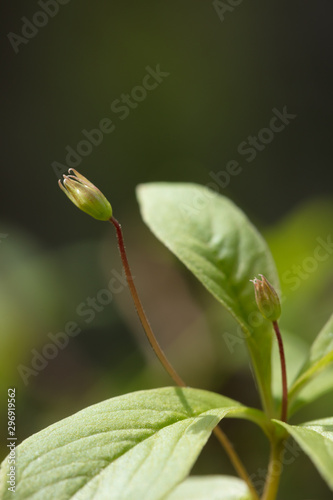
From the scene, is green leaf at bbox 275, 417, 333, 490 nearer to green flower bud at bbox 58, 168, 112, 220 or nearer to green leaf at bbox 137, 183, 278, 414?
green leaf at bbox 137, 183, 278, 414

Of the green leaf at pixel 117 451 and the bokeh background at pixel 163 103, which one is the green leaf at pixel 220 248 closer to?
the green leaf at pixel 117 451

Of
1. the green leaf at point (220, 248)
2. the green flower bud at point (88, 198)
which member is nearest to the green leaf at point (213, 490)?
the green leaf at point (220, 248)

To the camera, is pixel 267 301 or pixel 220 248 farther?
pixel 220 248

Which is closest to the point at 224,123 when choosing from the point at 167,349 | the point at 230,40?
the point at 230,40

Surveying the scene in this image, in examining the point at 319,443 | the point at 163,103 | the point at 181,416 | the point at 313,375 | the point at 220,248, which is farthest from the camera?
the point at 163,103

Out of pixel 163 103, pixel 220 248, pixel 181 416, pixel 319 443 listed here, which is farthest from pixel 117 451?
pixel 163 103

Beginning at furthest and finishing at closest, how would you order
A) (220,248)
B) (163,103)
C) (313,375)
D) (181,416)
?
(163,103) → (220,248) → (313,375) → (181,416)

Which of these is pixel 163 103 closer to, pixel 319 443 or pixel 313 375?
pixel 313 375
